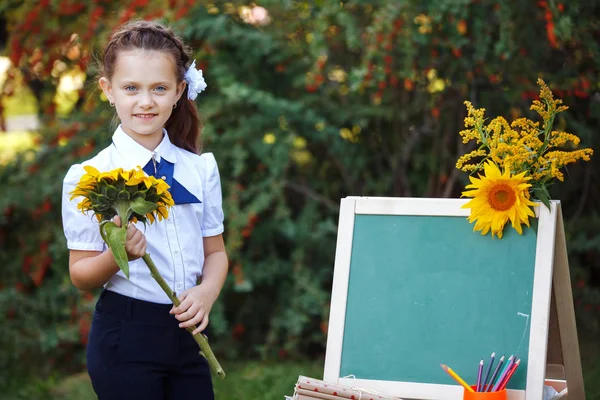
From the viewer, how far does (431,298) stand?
2.55 metres

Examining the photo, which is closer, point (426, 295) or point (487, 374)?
point (487, 374)

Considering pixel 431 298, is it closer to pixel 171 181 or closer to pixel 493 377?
pixel 493 377

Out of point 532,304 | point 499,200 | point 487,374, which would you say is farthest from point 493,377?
point 499,200

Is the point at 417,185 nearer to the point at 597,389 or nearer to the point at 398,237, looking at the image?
the point at 597,389

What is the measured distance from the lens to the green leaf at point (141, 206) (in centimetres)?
207

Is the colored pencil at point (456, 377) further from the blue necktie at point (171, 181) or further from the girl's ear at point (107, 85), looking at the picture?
the girl's ear at point (107, 85)

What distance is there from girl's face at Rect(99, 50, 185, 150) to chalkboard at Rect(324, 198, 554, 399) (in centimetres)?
66

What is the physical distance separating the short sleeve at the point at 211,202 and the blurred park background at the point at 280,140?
1971 mm

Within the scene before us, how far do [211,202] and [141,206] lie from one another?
0.47 metres

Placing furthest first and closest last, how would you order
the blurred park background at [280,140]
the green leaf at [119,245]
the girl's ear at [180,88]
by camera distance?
the blurred park background at [280,140] < the girl's ear at [180,88] < the green leaf at [119,245]

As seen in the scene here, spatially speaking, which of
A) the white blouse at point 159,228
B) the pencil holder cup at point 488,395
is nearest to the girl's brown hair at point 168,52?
the white blouse at point 159,228

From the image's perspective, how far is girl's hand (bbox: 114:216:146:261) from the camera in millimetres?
2117

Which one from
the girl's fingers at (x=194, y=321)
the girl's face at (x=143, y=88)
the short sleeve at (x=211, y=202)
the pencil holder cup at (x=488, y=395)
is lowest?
the pencil holder cup at (x=488, y=395)

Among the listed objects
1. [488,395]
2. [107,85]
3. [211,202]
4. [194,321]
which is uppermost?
[107,85]
